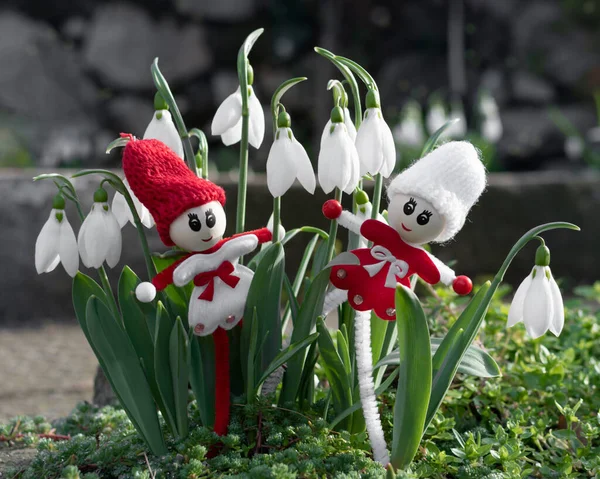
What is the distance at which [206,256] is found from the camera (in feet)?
4.13

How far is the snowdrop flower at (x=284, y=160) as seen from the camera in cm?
121

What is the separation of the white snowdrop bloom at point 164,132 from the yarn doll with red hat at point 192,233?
0.17ft

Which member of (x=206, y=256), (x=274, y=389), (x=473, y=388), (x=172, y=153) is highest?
(x=172, y=153)

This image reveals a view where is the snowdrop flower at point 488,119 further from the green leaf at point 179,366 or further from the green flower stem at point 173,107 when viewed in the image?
the green leaf at point 179,366

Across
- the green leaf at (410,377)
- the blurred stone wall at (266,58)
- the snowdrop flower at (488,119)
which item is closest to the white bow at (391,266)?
the green leaf at (410,377)

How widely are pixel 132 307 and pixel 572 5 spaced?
6205 mm

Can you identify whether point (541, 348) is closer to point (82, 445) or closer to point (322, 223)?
point (82, 445)

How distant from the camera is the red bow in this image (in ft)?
4.17

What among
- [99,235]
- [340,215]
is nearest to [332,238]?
[340,215]

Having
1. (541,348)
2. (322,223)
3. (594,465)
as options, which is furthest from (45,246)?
(322,223)

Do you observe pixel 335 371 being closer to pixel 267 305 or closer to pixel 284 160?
pixel 267 305

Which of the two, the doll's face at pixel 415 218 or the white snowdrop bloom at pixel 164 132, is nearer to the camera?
the doll's face at pixel 415 218

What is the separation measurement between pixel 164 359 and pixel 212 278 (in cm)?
18

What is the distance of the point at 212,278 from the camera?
4.21 feet
